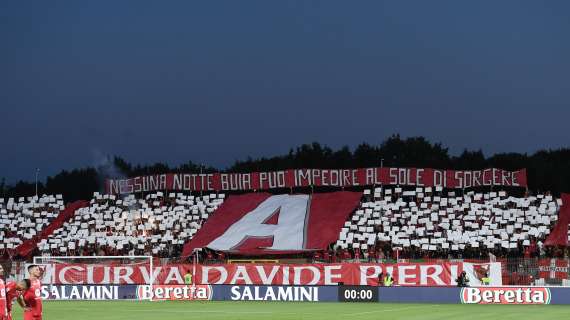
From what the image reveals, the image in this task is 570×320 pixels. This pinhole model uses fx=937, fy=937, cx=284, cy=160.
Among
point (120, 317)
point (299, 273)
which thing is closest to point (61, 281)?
point (299, 273)

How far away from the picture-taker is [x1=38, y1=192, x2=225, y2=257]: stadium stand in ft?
221

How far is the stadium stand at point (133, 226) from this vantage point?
2653 inches

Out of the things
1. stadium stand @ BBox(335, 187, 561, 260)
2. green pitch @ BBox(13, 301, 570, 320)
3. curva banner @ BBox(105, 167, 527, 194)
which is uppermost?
curva banner @ BBox(105, 167, 527, 194)

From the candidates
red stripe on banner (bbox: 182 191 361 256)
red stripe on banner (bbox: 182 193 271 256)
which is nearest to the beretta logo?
red stripe on banner (bbox: 182 191 361 256)

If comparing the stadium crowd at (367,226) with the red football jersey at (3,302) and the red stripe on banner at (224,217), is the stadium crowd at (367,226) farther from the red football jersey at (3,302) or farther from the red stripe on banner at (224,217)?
the red football jersey at (3,302)

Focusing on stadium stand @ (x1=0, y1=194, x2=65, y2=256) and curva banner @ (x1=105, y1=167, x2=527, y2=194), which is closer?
stadium stand @ (x1=0, y1=194, x2=65, y2=256)

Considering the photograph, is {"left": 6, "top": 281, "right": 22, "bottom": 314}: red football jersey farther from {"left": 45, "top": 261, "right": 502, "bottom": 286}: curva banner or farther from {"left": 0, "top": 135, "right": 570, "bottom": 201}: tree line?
{"left": 0, "top": 135, "right": 570, "bottom": 201}: tree line

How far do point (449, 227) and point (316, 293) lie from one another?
66.6ft

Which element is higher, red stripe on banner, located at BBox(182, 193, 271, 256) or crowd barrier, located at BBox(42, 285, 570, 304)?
red stripe on banner, located at BBox(182, 193, 271, 256)

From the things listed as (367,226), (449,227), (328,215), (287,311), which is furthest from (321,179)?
(287,311)

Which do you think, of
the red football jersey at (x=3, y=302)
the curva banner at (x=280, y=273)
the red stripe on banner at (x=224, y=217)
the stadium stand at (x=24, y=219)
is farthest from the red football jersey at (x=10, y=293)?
the stadium stand at (x=24, y=219)

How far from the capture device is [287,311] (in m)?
35.9

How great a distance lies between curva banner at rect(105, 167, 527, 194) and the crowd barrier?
2894 cm

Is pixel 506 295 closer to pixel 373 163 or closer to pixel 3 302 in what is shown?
pixel 3 302
